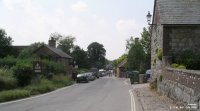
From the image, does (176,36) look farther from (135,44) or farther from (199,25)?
(135,44)

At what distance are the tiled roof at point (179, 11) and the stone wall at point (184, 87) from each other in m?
5.94

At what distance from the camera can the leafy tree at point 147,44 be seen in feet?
236

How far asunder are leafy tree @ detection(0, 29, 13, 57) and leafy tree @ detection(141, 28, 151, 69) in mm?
30404

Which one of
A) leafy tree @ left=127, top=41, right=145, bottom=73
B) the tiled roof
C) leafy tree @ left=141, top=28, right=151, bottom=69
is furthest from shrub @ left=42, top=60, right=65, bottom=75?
the tiled roof

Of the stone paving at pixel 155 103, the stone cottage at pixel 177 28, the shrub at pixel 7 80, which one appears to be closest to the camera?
the stone paving at pixel 155 103

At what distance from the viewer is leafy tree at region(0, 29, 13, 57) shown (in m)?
83.2

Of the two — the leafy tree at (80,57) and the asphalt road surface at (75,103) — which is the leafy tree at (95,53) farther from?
the asphalt road surface at (75,103)

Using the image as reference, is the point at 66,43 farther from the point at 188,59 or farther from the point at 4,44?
Result: the point at 188,59

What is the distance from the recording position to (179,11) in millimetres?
27594

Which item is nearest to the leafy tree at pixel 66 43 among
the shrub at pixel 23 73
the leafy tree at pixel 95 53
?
A: the leafy tree at pixel 95 53

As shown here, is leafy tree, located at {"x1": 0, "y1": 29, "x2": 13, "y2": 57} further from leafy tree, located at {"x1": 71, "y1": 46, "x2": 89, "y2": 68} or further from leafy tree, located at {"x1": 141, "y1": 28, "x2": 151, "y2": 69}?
leafy tree, located at {"x1": 71, "y1": 46, "x2": 89, "y2": 68}

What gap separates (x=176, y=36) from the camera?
27219mm

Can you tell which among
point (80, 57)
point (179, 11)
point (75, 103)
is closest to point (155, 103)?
point (75, 103)

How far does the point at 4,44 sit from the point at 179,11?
62.9 m
